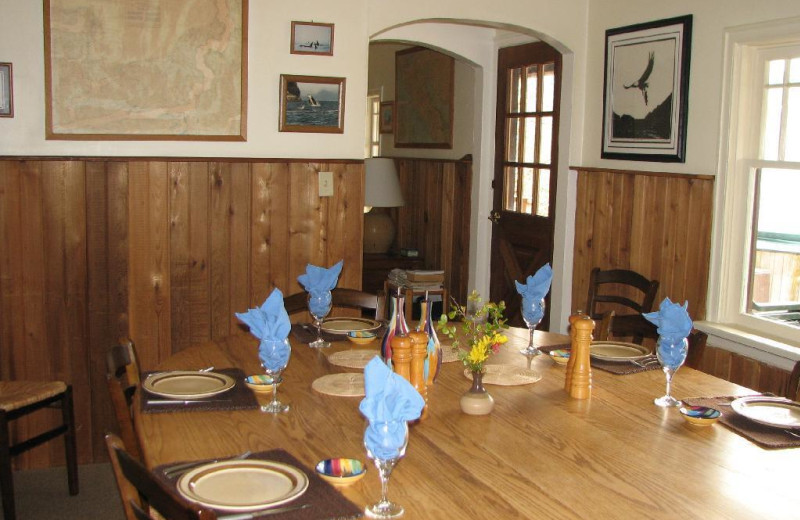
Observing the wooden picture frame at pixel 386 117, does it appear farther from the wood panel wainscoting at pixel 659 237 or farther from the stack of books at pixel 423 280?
the wood panel wainscoting at pixel 659 237

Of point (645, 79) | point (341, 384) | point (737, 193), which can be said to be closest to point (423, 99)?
point (645, 79)

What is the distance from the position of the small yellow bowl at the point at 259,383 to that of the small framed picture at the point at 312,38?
2.06 m

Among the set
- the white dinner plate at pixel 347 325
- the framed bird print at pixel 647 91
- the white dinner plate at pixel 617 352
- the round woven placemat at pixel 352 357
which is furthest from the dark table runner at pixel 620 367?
the framed bird print at pixel 647 91

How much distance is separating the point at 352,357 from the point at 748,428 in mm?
1188

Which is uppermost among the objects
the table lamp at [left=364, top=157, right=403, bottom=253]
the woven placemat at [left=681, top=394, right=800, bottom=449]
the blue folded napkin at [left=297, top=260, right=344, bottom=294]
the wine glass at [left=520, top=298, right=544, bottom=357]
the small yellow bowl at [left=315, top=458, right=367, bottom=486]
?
the table lamp at [left=364, top=157, right=403, bottom=253]

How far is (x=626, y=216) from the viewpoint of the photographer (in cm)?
443

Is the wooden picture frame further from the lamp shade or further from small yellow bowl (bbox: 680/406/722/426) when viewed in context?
small yellow bowl (bbox: 680/406/722/426)

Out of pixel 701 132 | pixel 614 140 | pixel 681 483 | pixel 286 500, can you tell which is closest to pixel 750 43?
pixel 701 132

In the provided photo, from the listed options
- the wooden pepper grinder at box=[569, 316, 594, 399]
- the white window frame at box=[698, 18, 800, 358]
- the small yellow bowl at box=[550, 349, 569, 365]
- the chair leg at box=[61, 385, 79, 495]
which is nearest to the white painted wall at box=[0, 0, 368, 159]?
the chair leg at box=[61, 385, 79, 495]

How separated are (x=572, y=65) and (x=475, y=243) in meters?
1.54

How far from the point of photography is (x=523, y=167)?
544 cm

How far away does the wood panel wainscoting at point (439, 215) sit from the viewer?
6012 mm

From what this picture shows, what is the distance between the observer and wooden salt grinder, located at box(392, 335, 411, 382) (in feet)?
6.74

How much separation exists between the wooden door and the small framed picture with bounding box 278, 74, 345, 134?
1503 mm
